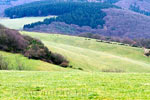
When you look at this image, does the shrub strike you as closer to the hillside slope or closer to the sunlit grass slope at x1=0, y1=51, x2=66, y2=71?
the sunlit grass slope at x1=0, y1=51, x2=66, y2=71

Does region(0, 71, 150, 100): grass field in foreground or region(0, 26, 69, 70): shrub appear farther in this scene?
region(0, 26, 69, 70): shrub

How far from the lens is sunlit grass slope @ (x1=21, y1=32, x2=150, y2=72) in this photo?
70688 mm

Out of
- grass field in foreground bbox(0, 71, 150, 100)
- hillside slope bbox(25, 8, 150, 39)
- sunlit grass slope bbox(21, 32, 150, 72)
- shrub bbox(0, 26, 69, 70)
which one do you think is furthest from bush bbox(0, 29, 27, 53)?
hillside slope bbox(25, 8, 150, 39)

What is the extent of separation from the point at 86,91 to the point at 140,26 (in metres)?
182

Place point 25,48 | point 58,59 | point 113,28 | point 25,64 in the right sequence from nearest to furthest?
point 25,64 < point 25,48 < point 58,59 < point 113,28

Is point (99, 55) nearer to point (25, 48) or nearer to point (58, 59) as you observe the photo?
point (58, 59)

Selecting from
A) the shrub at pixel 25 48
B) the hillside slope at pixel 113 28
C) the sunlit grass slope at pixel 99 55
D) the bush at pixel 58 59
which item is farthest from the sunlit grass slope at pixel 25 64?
the hillside slope at pixel 113 28

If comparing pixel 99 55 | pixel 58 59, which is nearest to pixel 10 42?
pixel 58 59

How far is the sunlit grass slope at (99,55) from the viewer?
70.7 meters

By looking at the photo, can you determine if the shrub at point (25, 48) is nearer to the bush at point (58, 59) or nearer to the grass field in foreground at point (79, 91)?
the bush at point (58, 59)

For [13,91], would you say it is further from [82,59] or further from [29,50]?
[82,59]

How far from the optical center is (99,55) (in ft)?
288

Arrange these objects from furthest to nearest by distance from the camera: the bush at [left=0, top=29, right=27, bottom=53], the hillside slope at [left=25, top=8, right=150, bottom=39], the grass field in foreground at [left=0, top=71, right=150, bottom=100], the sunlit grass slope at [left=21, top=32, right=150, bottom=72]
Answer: the hillside slope at [left=25, top=8, right=150, bottom=39] < the sunlit grass slope at [left=21, top=32, right=150, bottom=72] < the bush at [left=0, top=29, right=27, bottom=53] < the grass field in foreground at [left=0, top=71, right=150, bottom=100]

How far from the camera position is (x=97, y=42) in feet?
368
